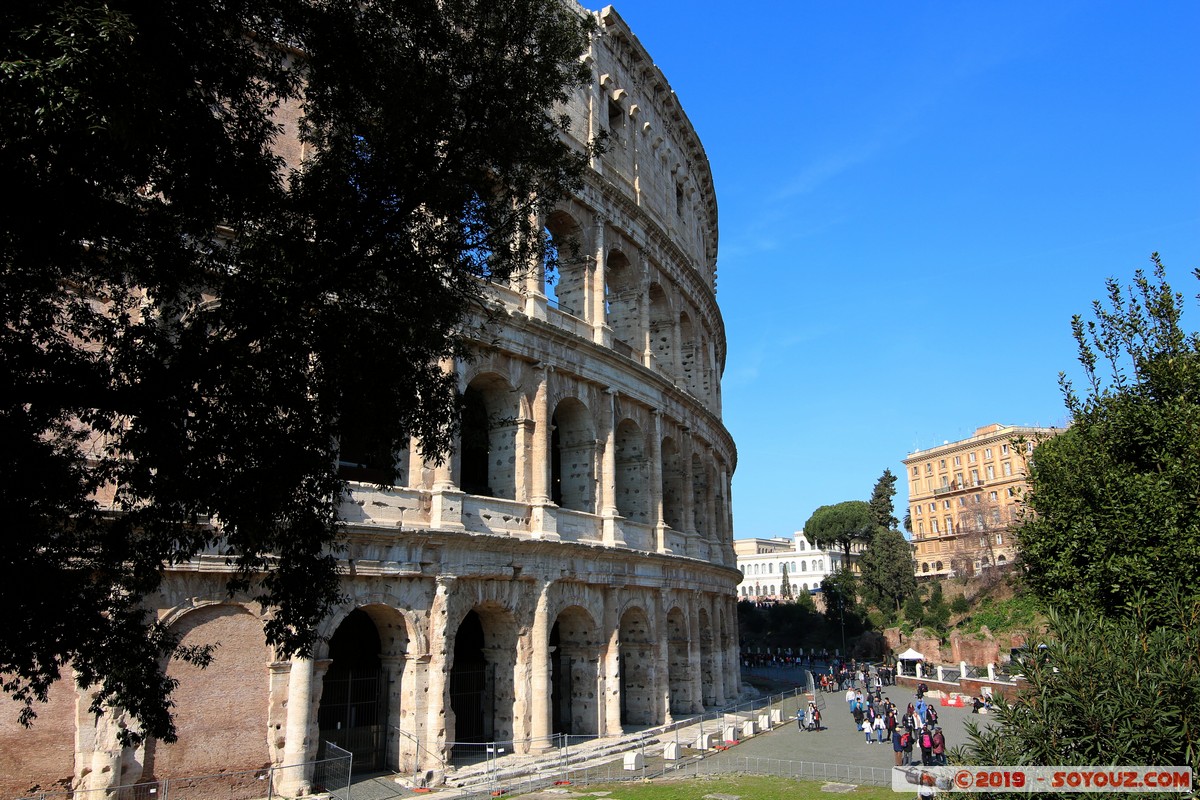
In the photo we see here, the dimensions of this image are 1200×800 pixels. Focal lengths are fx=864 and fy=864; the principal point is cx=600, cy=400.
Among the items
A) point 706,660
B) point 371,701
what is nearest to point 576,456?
point 371,701

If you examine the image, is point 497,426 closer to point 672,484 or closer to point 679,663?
point 672,484

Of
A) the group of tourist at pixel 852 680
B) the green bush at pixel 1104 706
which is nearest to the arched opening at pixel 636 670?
the green bush at pixel 1104 706

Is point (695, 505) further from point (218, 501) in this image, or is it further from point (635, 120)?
point (218, 501)

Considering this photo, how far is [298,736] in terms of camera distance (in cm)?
1330

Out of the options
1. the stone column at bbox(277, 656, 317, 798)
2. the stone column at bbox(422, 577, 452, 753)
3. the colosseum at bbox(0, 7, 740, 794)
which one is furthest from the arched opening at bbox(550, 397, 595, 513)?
the stone column at bbox(277, 656, 317, 798)

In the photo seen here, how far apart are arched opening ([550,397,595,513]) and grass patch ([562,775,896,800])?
6.32 metres

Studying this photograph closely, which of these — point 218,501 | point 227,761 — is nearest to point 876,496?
point 227,761

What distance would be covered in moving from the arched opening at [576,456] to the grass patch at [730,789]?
6324 millimetres

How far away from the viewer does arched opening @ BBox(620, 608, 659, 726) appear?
2048 cm

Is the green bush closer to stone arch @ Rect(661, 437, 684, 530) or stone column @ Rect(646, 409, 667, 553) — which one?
stone column @ Rect(646, 409, 667, 553)

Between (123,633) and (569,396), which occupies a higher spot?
(569,396)

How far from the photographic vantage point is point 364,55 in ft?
28.0

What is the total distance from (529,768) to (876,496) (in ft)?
180

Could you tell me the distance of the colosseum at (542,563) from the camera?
42.5ft
